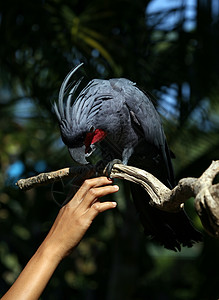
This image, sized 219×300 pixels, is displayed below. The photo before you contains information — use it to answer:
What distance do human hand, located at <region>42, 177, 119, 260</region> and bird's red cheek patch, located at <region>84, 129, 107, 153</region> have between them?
15.3 inches

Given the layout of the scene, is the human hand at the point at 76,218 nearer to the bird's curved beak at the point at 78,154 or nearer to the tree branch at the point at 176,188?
the tree branch at the point at 176,188

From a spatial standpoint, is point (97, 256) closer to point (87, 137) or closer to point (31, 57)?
point (31, 57)

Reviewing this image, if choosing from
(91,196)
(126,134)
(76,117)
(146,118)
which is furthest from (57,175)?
(146,118)

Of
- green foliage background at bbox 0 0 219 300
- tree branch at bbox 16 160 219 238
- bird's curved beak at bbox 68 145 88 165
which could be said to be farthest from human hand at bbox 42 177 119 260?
green foliage background at bbox 0 0 219 300

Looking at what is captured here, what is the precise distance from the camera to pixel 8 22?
13.2ft

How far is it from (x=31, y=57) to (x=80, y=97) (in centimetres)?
227


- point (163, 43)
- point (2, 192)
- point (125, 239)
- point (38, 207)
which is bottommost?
point (125, 239)

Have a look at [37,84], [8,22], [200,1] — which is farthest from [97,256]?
[200,1]

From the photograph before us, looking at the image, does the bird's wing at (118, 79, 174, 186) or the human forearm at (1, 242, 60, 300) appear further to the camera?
the bird's wing at (118, 79, 174, 186)

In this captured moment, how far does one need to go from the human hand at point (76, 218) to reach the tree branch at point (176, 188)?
0.16 m

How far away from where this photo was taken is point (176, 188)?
54.4 inches

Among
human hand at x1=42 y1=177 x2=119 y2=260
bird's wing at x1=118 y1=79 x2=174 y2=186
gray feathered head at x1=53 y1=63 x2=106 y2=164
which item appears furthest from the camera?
bird's wing at x1=118 y1=79 x2=174 y2=186

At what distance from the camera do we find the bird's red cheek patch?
6.28 ft

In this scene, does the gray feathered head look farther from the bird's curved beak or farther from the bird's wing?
the bird's wing
